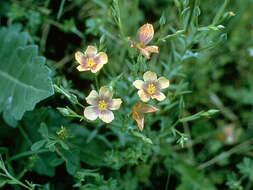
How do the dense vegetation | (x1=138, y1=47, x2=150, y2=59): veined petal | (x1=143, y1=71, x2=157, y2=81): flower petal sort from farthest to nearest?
the dense vegetation < (x1=143, y1=71, x2=157, y2=81): flower petal < (x1=138, y1=47, x2=150, y2=59): veined petal

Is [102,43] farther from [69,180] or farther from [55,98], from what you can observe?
[69,180]

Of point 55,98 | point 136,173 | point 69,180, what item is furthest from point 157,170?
point 55,98

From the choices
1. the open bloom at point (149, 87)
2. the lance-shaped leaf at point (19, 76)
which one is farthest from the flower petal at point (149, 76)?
the lance-shaped leaf at point (19, 76)

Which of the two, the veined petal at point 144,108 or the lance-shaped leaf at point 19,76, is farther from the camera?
the lance-shaped leaf at point 19,76

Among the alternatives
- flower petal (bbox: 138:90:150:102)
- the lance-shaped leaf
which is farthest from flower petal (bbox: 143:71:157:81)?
the lance-shaped leaf

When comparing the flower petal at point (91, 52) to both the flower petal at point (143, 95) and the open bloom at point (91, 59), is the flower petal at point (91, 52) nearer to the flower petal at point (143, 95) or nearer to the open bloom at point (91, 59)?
the open bloom at point (91, 59)

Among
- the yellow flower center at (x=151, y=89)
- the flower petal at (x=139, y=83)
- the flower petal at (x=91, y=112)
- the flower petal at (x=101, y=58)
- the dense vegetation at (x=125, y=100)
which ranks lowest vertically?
the dense vegetation at (x=125, y=100)

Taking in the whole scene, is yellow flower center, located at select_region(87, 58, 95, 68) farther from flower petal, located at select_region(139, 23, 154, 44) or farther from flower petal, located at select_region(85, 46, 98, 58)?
flower petal, located at select_region(139, 23, 154, 44)
